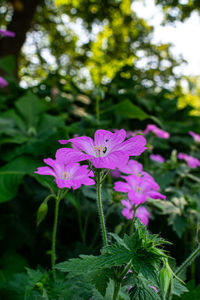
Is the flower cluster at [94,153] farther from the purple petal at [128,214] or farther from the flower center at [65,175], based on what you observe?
the purple petal at [128,214]

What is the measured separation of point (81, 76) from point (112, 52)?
85.0 inches

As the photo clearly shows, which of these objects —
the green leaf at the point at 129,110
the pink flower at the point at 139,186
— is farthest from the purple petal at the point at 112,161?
the green leaf at the point at 129,110

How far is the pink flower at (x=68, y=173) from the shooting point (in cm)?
73

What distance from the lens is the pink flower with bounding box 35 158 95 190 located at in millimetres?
725

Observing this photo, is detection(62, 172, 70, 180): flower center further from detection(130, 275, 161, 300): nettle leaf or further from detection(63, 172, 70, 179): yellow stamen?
detection(130, 275, 161, 300): nettle leaf

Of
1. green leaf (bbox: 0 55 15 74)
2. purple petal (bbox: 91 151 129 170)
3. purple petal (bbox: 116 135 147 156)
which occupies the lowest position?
purple petal (bbox: 91 151 129 170)

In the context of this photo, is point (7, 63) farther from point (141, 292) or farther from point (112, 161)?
point (141, 292)

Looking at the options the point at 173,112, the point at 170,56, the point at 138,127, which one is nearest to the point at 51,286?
the point at 138,127

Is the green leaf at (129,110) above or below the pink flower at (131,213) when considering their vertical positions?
above

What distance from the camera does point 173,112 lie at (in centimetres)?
286

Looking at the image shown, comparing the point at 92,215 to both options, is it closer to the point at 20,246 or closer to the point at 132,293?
the point at 20,246

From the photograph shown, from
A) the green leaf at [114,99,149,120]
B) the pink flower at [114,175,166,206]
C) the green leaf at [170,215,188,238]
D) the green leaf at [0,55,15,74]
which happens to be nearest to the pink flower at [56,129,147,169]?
the pink flower at [114,175,166,206]

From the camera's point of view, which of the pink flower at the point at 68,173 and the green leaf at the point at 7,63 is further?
the green leaf at the point at 7,63

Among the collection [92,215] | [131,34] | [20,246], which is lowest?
[20,246]
